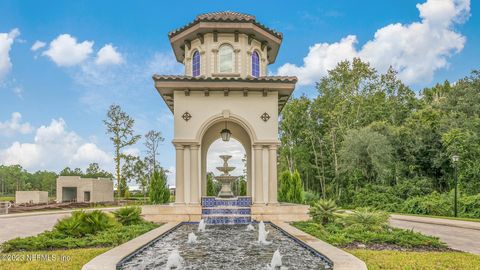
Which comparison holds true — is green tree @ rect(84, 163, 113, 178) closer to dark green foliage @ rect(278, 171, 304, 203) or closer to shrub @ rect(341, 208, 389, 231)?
dark green foliage @ rect(278, 171, 304, 203)

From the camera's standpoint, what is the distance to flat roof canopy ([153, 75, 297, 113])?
13555mm

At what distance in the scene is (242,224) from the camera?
12633mm

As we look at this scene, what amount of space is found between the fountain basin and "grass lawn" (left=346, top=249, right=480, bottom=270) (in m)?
0.92

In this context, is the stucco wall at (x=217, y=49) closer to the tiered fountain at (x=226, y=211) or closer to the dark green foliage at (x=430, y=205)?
the tiered fountain at (x=226, y=211)

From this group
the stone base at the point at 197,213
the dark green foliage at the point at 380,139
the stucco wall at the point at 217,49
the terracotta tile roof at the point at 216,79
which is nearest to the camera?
the stone base at the point at 197,213

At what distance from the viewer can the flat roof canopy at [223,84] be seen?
13555 mm

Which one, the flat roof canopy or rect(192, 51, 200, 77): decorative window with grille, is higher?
rect(192, 51, 200, 77): decorative window with grille

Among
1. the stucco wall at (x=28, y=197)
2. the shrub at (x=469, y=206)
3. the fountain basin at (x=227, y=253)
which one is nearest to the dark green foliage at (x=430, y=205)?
the shrub at (x=469, y=206)

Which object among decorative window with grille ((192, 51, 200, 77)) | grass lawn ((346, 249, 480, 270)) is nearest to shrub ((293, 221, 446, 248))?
grass lawn ((346, 249, 480, 270))

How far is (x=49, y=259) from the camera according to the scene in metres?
6.54

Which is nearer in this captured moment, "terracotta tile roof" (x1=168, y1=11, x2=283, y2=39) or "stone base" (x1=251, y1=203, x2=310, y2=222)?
"stone base" (x1=251, y1=203, x2=310, y2=222)

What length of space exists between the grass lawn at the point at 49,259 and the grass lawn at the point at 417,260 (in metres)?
5.13

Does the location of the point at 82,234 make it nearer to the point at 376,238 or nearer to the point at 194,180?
the point at 194,180

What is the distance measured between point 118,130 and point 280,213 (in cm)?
2688
